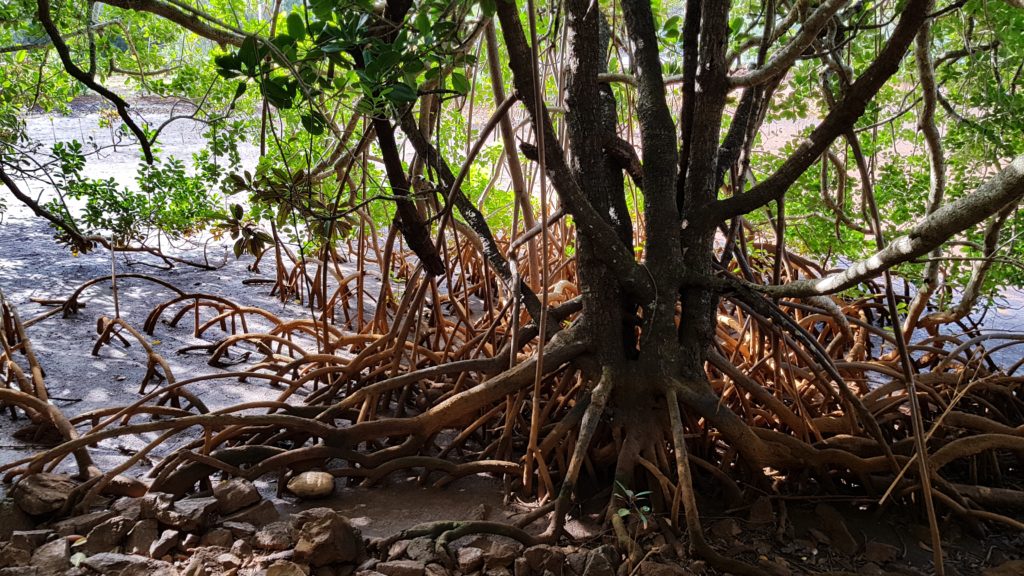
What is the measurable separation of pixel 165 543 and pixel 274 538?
272 millimetres

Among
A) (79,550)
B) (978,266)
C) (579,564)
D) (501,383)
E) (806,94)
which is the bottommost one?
(79,550)

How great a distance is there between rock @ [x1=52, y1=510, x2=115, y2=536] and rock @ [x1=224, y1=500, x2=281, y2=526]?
31cm


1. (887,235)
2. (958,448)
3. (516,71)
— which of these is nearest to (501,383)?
(516,71)

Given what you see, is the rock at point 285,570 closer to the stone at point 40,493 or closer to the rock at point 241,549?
the rock at point 241,549

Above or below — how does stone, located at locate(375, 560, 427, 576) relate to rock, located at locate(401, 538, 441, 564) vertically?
below

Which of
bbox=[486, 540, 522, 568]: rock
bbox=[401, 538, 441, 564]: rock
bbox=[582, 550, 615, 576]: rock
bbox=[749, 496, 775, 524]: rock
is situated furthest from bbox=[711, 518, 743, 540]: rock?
bbox=[401, 538, 441, 564]: rock

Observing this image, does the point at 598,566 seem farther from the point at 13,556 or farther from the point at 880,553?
the point at 13,556

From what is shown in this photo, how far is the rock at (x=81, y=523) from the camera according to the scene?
1.81m

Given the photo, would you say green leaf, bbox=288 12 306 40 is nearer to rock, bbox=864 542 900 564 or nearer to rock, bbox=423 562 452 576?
rock, bbox=423 562 452 576

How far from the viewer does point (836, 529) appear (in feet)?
7.03

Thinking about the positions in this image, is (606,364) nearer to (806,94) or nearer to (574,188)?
(574,188)

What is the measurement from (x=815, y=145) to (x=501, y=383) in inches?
46.7

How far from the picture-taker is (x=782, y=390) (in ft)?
8.70

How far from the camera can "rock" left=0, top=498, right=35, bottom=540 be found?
181 cm
